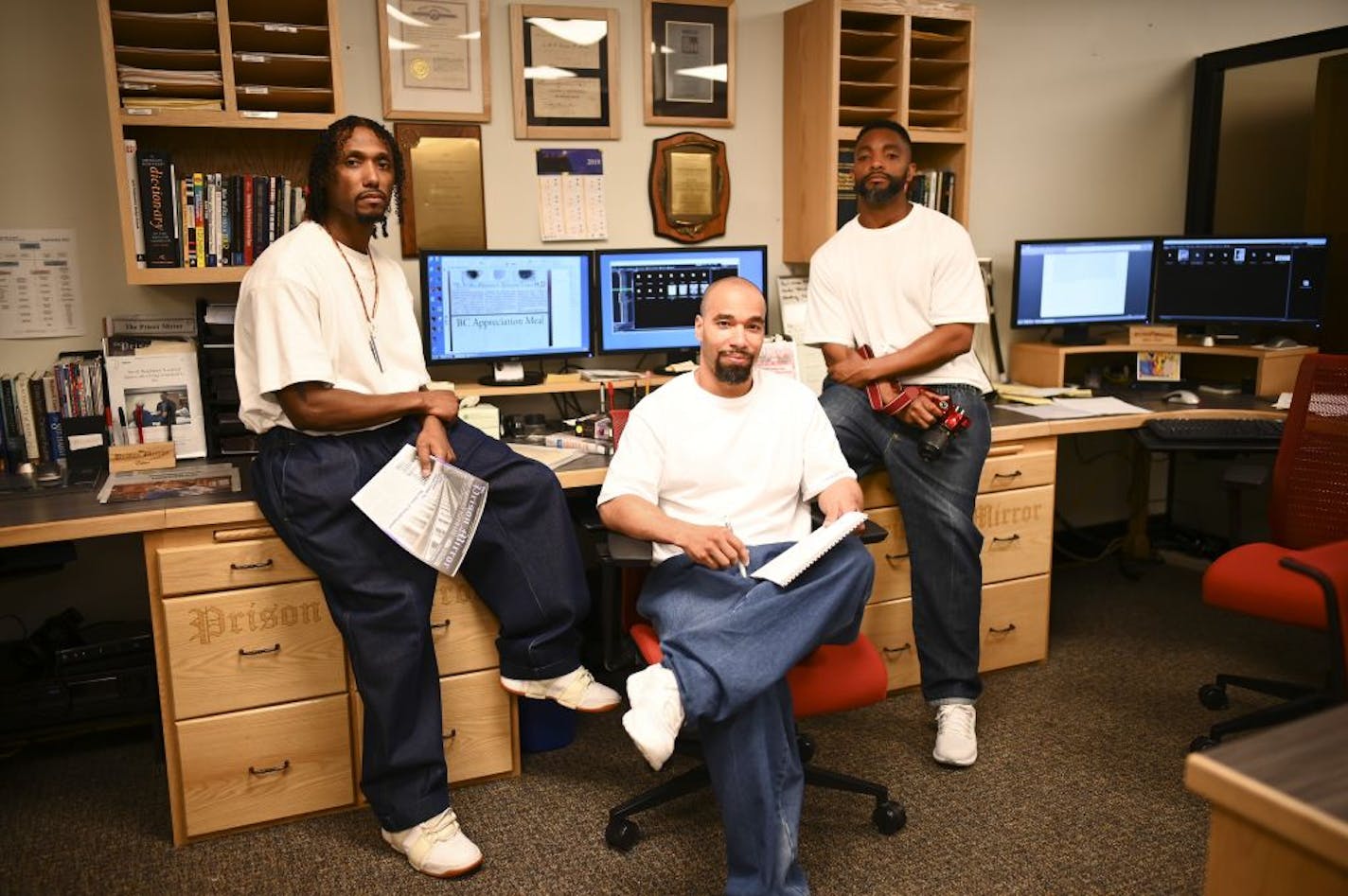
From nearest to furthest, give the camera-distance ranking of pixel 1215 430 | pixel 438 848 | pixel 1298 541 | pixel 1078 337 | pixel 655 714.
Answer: pixel 655 714, pixel 438 848, pixel 1298 541, pixel 1215 430, pixel 1078 337

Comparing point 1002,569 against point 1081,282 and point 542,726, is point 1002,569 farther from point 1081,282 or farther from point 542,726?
point 542,726

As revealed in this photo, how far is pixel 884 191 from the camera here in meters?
2.83

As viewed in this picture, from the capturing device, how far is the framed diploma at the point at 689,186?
131 inches

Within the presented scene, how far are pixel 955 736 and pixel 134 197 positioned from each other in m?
2.37

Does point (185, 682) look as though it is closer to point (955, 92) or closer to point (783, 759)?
point (783, 759)

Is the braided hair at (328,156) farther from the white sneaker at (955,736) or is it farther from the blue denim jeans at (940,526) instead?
A: the white sneaker at (955,736)

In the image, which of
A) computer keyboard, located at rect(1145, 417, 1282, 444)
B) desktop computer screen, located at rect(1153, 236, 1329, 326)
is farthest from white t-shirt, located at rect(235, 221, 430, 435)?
desktop computer screen, located at rect(1153, 236, 1329, 326)

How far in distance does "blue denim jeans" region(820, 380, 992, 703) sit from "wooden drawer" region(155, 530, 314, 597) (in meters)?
1.37

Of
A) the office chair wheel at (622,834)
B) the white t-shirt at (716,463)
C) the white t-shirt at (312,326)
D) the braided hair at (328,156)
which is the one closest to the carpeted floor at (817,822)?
the office chair wheel at (622,834)

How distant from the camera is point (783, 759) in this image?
1.98m

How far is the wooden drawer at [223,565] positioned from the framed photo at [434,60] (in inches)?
52.6

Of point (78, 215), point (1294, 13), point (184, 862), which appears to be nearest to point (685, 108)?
point (78, 215)

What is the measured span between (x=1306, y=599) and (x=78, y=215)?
314cm

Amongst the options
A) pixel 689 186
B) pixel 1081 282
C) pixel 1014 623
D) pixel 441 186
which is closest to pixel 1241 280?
pixel 1081 282
